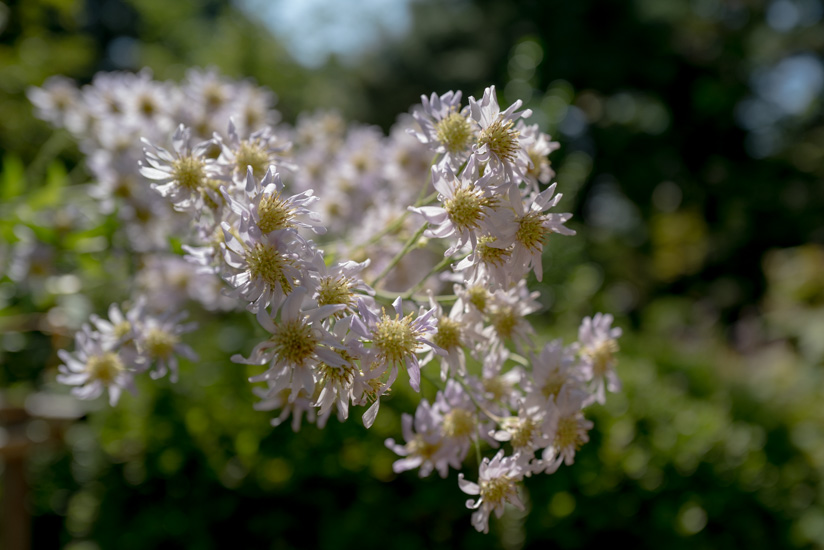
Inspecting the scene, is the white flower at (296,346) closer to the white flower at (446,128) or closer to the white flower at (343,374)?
the white flower at (343,374)

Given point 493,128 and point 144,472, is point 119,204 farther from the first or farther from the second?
point 144,472

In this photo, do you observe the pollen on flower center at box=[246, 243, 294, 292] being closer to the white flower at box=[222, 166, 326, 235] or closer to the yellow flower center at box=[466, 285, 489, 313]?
the white flower at box=[222, 166, 326, 235]

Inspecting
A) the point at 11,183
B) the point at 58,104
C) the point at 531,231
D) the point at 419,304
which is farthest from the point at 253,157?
the point at 58,104

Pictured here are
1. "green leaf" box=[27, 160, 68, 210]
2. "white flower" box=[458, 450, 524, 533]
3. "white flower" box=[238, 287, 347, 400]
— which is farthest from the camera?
"green leaf" box=[27, 160, 68, 210]

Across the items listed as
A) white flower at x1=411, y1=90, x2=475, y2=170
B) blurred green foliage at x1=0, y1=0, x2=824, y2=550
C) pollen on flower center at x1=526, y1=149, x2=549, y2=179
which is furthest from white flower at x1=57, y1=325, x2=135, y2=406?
pollen on flower center at x1=526, y1=149, x2=549, y2=179

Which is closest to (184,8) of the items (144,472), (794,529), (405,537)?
(144,472)
